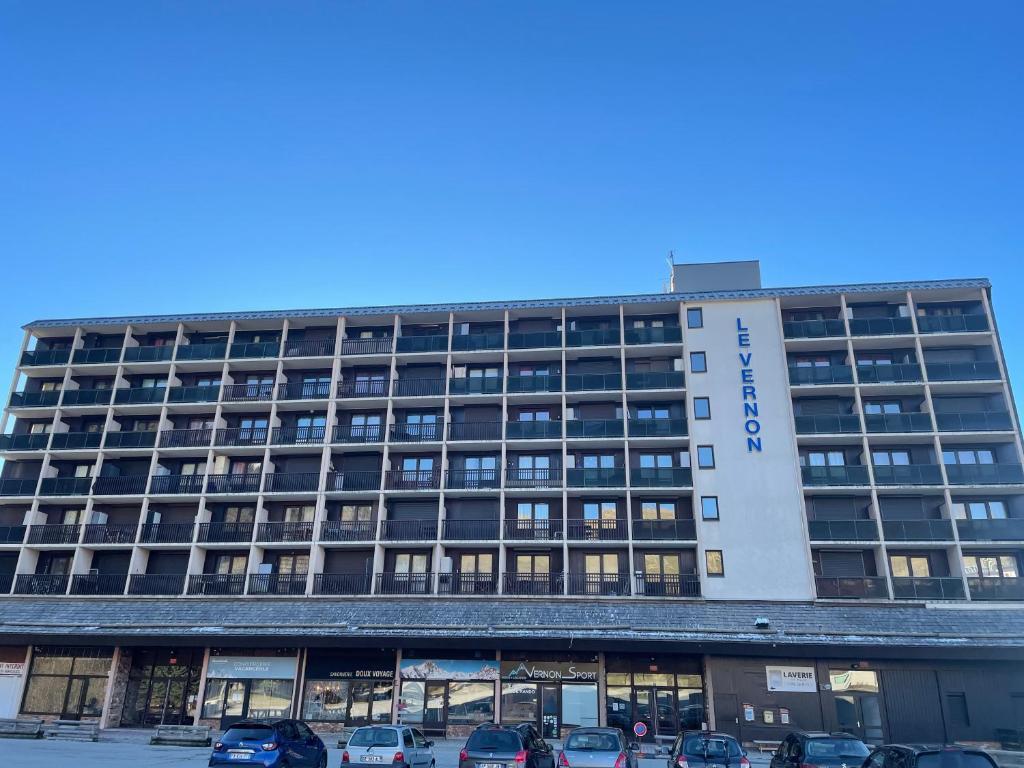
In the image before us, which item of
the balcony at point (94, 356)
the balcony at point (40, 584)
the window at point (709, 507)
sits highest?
the balcony at point (94, 356)

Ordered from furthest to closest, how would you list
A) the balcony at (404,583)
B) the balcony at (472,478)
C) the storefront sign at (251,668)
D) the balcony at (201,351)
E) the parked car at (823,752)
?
the balcony at (201,351) → the balcony at (472,478) → the balcony at (404,583) → the storefront sign at (251,668) → the parked car at (823,752)

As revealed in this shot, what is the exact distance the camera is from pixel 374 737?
1823cm

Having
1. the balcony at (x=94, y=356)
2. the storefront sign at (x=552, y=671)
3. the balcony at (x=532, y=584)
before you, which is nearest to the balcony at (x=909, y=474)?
the balcony at (x=532, y=584)

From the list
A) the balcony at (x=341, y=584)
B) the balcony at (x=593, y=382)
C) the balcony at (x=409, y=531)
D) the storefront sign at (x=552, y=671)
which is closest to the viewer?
the storefront sign at (x=552, y=671)

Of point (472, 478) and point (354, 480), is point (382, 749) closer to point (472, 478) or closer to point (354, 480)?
point (472, 478)

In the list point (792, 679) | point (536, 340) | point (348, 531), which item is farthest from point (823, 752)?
point (536, 340)

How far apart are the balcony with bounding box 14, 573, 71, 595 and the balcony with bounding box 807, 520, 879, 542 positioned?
118ft

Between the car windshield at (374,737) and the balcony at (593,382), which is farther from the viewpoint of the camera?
the balcony at (593,382)

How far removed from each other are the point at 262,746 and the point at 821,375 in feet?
98.5

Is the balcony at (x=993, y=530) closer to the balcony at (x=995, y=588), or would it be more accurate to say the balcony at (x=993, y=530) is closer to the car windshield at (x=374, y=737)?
the balcony at (x=995, y=588)

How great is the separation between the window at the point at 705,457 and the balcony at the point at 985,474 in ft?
34.6

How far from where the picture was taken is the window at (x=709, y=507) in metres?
34.8

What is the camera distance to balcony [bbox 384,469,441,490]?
37344mm

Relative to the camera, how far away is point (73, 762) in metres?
21.1
